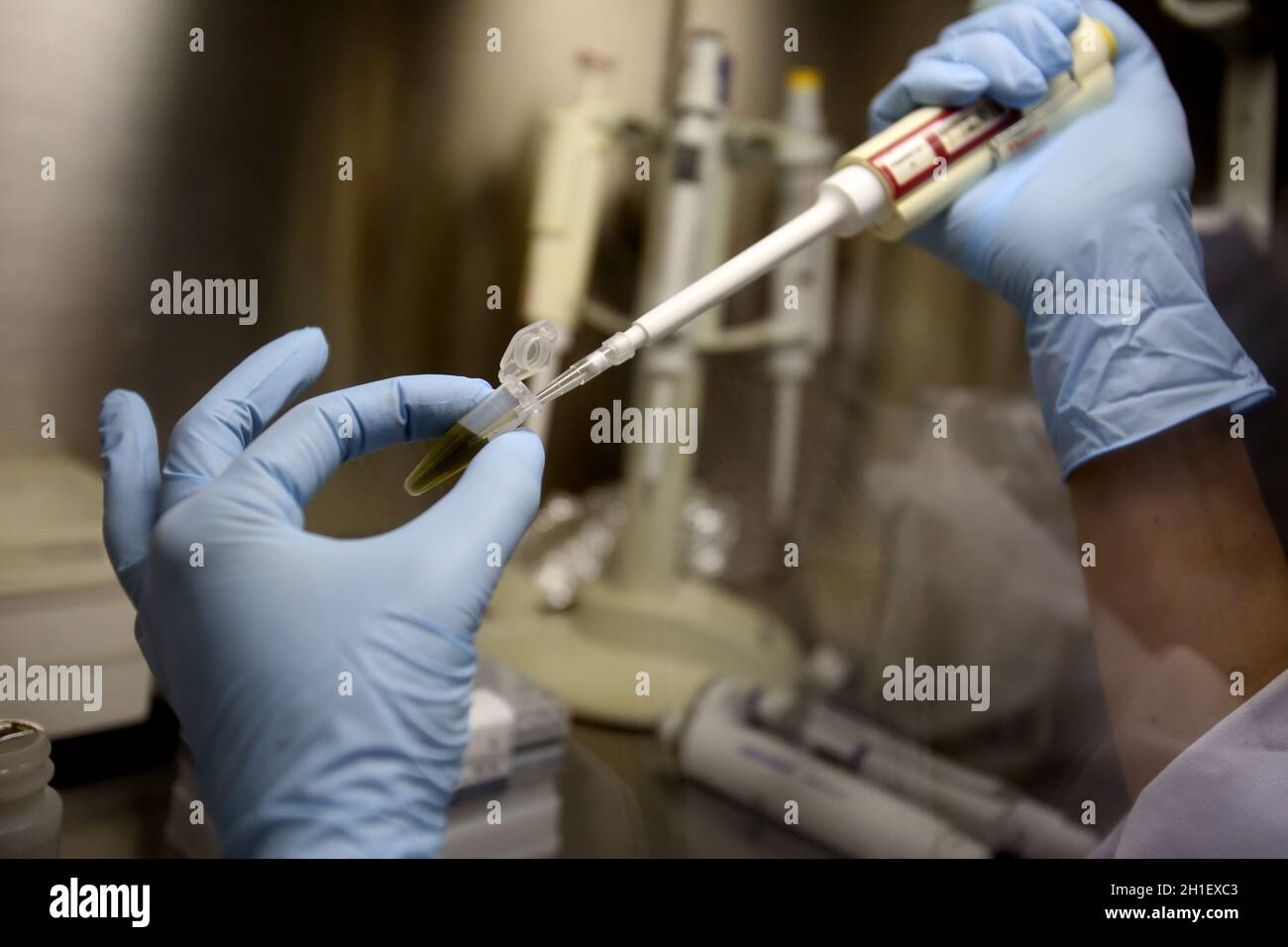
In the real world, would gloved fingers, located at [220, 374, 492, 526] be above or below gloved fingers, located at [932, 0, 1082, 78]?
below

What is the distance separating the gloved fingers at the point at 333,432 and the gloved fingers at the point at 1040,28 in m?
0.59

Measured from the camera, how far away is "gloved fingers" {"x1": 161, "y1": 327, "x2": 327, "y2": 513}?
25.8 inches

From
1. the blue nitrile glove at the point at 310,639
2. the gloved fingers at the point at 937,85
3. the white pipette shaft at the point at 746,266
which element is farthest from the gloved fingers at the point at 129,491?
the gloved fingers at the point at 937,85

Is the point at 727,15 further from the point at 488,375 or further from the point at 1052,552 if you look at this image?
the point at 1052,552

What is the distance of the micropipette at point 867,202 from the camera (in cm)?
67

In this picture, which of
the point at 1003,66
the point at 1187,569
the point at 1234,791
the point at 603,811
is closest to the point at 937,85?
the point at 1003,66

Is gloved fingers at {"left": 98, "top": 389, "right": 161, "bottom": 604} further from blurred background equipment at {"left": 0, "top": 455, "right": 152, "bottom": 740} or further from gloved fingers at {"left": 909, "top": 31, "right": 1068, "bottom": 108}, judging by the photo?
gloved fingers at {"left": 909, "top": 31, "right": 1068, "bottom": 108}

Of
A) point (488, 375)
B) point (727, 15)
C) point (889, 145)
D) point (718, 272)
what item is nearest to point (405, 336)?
point (488, 375)

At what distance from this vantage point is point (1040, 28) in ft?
2.73

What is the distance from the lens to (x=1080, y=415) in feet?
2.87

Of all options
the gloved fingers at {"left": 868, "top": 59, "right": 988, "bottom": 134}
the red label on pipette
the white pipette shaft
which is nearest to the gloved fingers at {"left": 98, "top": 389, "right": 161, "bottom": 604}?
the white pipette shaft

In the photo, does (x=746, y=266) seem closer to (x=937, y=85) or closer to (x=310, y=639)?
(x=937, y=85)

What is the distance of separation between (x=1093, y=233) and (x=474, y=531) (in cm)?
65

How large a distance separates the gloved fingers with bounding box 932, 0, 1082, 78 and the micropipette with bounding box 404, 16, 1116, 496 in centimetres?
2
